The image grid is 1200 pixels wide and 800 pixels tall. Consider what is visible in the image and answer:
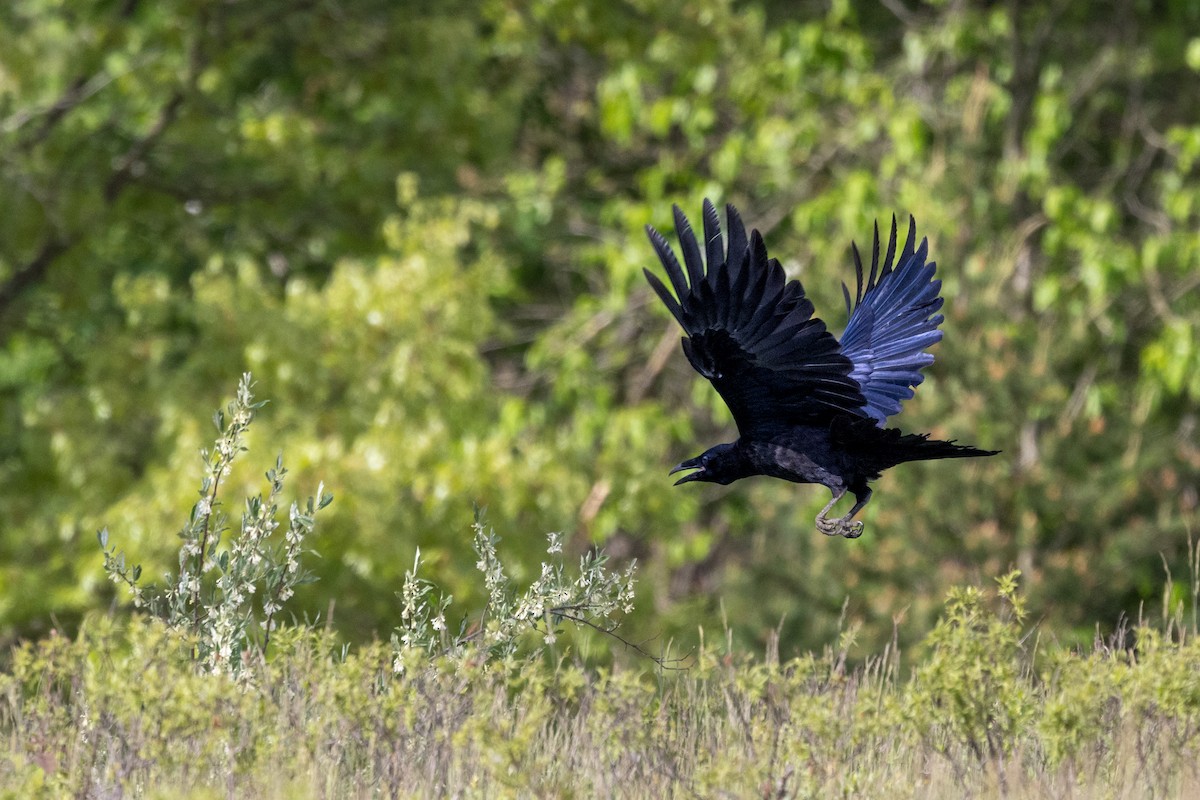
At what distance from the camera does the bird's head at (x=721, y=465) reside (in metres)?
5.40

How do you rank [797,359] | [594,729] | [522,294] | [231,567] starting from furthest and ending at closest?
[522,294] → [797,359] → [231,567] → [594,729]

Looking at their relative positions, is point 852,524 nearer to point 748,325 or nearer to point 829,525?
point 829,525

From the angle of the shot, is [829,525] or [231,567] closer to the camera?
[231,567]

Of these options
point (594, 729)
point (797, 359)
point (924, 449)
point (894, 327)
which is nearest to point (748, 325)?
point (797, 359)

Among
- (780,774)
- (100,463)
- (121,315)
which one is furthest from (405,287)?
(780,774)

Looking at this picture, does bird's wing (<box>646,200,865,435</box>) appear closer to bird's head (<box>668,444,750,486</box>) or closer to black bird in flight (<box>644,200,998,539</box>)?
black bird in flight (<box>644,200,998,539</box>)

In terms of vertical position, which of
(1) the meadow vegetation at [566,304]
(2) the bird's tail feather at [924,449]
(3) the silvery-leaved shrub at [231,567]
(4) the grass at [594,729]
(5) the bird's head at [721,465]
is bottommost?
(4) the grass at [594,729]

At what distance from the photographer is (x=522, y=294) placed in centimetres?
1445

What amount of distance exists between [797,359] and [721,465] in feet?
1.96

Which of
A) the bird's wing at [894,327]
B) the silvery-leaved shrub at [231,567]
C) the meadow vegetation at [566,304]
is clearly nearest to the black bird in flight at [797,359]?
the bird's wing at [894,327]

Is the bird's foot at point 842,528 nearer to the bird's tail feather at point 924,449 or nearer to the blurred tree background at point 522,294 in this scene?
the bird's tail feather at point 924,449

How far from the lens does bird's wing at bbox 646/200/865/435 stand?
15.4 feet

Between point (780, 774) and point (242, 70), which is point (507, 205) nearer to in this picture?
point (242, 70)

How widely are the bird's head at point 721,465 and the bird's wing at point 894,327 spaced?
2.01 ft
